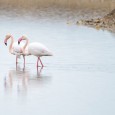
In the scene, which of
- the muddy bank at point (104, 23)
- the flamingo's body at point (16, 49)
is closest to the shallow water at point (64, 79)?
the flamingo's body at point (16, 49)

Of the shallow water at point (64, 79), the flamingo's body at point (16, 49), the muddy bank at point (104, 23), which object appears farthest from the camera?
the muddy bank at point (104, 23)

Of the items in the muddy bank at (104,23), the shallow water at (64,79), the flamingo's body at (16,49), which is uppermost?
the muddy bank at (104,23)

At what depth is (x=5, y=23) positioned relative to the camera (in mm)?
32094

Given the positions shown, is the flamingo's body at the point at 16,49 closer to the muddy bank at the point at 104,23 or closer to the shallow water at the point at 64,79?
the shallow water at the point at 64,79

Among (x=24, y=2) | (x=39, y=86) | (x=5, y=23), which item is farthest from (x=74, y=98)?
(x=24, y=2)

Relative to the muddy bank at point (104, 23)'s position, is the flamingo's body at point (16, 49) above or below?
below

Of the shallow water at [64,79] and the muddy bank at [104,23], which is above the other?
the muddy bank at [104,23]

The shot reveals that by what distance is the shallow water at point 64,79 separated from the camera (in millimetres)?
11672

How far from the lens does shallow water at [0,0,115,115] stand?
38.3 ft

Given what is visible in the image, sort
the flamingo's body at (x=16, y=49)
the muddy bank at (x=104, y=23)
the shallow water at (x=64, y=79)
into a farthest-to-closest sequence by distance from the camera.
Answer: the muddy bank at (x=104, y=23), the flamingo's body at (x=16, y=49), the shallow water at (x=64, y=79)

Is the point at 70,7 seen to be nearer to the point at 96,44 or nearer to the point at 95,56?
the point at 96,44

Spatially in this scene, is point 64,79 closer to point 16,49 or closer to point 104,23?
point 16,49

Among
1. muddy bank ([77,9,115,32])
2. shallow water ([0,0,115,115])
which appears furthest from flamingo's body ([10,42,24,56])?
muddy bank ([77,9,115,32])

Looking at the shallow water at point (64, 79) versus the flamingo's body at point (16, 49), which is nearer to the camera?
the shallow water at point (64, 79)
